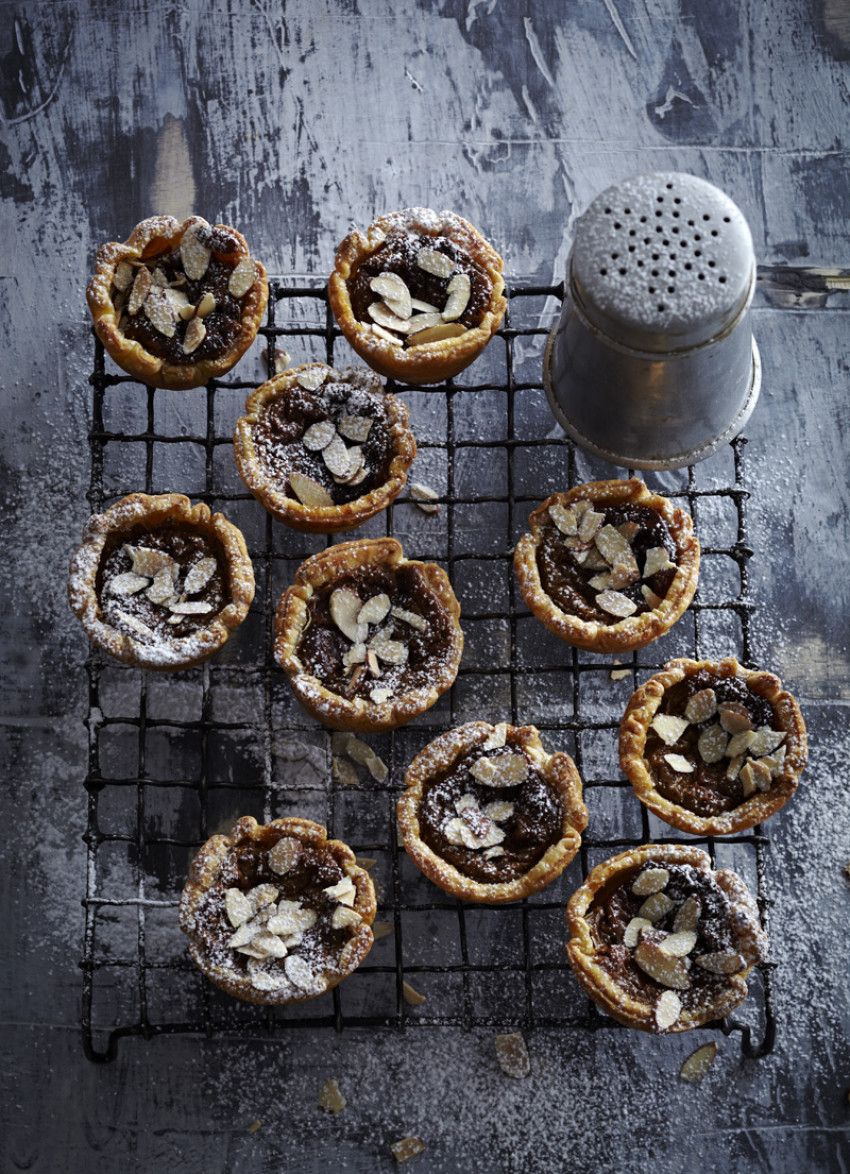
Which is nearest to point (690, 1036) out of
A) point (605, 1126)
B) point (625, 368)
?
point (605, 1126)

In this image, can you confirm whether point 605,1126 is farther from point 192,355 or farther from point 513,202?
point 513,202

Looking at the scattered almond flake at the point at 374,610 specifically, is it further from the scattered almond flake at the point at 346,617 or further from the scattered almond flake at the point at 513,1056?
the scattered almond flake at the point at 513,1056

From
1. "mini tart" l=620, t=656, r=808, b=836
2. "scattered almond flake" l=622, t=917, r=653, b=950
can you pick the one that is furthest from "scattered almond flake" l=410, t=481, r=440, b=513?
"scattered almond flake" l=622, t=917, r=653, b=950

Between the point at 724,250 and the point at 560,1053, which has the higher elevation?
the point at 724,250

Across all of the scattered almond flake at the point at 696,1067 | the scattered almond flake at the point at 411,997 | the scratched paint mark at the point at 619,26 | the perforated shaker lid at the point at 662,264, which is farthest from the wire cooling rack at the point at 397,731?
the scratched paint mark at the point at 619,26

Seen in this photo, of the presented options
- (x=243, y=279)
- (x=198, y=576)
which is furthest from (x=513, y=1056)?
(x=243, y=279)

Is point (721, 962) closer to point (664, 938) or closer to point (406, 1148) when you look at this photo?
point (664, 938)
